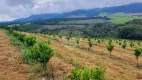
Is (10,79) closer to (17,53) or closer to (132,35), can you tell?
(17,53)

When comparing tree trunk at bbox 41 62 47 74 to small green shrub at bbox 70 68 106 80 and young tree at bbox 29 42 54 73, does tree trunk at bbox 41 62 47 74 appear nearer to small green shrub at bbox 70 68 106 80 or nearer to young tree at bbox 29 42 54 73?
young tree at bbox 29 42 54 73

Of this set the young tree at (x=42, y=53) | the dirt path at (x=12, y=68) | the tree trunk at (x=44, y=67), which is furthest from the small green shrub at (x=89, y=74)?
the dirt path at (x=12, y=68)

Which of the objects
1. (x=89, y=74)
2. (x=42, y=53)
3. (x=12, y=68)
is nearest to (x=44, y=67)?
(x=42, y=53)

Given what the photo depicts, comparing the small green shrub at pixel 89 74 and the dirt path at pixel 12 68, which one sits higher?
the small green shrub at pixel 89 74

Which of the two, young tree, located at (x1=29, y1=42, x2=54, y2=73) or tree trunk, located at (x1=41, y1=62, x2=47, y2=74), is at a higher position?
young tree, located at (x1=29, y1=42, x2=54, y2=73)

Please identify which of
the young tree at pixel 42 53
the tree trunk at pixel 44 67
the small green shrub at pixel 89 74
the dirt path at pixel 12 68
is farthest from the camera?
the tree trunk at pixel 44 67

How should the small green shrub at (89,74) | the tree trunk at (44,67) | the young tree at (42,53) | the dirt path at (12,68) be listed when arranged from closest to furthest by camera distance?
the small green shrub at (89,74) → the young tree at (42,53) → the dirt path at (12,68) → the tree trunk at (44,67)

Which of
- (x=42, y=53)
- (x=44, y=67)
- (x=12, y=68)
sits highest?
(x=42, y=53)

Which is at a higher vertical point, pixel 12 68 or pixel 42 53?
pixel 42 53

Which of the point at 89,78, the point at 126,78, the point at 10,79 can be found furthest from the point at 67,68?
the point at 89,78

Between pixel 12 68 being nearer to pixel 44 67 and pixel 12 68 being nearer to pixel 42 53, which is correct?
pixel 44 67

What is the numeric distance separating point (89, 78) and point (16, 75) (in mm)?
14586

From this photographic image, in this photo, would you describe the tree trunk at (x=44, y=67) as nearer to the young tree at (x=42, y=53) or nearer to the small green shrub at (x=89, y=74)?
the young tree at (x=42, y=53)

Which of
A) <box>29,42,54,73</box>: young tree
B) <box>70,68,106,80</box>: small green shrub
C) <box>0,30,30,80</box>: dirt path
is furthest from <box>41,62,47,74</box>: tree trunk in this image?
<box>70,68,106,80</box>: small green shrub
